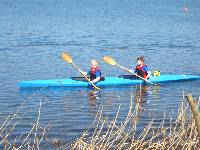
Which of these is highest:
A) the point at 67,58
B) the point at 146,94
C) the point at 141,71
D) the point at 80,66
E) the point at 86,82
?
the point at 67,58

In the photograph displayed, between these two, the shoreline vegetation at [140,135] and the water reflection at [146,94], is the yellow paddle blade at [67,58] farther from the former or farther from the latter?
the shoreline vegetation at [140,135]

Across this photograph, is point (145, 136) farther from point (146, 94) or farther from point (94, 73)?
point (94, 73)

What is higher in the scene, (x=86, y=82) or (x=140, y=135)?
(x=140, y=135)

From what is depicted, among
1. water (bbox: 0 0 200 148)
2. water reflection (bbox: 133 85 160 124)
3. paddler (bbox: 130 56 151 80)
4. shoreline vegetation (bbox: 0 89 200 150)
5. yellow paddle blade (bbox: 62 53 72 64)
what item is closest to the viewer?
shoreline vegetation (bbox: 0 89 200 150)

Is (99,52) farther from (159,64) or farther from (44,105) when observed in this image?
(44,105)

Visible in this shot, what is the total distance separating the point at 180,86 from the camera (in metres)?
18.6

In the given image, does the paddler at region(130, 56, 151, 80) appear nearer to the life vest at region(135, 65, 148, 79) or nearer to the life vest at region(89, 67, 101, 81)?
the life vest at region(135, 65, 148, 79)

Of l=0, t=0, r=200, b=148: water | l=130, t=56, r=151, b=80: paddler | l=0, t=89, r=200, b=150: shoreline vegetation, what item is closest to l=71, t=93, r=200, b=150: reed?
l=0, t=89, r=200, b=150: shoreline vegetation

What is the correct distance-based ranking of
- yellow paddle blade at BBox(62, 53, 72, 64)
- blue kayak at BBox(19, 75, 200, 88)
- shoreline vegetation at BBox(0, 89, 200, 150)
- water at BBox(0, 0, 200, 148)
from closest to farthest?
shoreline vegetation at BBox(0, 89, 200, 150), water at BBox(0, 0, 200, 148), blue kayak at BBox(19, 75, 200, 88), yellow paddle blade at BBox(62, 53, 72, 64)

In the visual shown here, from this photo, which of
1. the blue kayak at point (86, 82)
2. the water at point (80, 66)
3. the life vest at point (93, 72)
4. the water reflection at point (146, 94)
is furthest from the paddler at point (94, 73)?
the water reflection at point (146, 94)

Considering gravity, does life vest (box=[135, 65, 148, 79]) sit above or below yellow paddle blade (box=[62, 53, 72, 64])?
below

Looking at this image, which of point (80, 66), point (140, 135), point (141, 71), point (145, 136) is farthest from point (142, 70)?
point (140, 135)

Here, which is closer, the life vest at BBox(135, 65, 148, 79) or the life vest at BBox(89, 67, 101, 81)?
the life vest at BBox(89, 67, 101, 81)

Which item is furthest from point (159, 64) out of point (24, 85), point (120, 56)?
point (24, 85)
